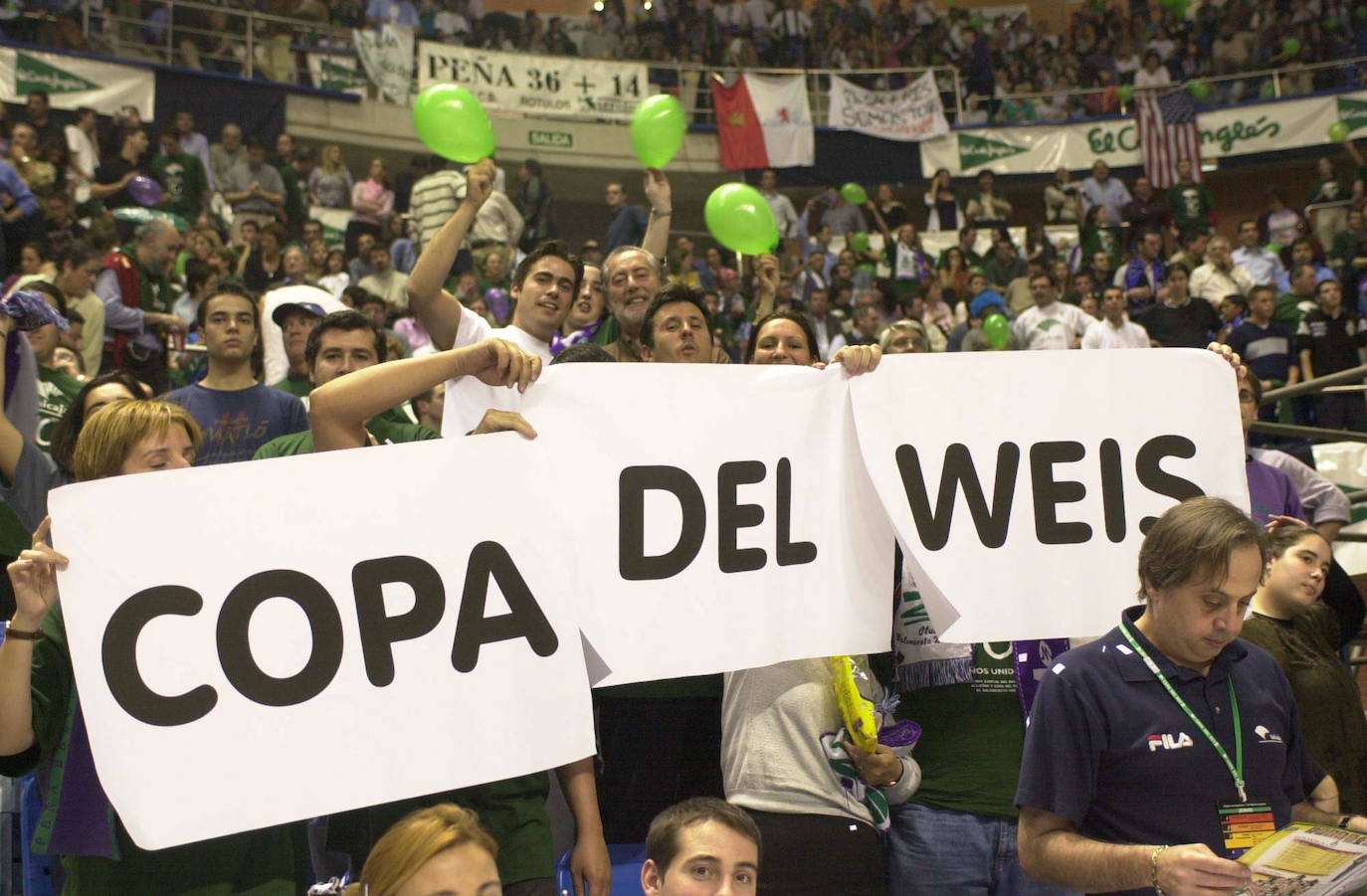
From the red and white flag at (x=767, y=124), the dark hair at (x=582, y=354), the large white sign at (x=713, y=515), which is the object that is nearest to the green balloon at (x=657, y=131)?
the dark hair at (x=582, y=354)

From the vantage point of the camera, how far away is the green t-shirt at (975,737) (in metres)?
3.08

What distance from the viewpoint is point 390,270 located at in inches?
442

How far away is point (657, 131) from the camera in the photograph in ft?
22.3

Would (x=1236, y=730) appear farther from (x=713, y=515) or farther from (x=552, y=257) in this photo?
(x=552, y=257)

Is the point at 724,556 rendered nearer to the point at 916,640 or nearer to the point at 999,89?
the point at 916,640

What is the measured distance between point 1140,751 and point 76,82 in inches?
580

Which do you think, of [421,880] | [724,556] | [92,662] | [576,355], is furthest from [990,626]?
[92,662]

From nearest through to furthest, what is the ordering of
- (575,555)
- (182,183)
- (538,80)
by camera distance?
(575,555), (182,183), (538,80)

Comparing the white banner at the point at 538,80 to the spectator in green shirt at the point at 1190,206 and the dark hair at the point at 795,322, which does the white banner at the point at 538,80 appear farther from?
the dark hair at the point at 795,322

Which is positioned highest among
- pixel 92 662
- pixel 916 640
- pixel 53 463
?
pixel 53 463

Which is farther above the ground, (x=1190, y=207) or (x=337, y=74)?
(x=337, y=74)

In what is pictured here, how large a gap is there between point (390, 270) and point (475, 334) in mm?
7075

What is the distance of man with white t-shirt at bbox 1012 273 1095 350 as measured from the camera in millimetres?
10578

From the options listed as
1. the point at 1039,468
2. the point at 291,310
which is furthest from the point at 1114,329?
the point at 1039,468
